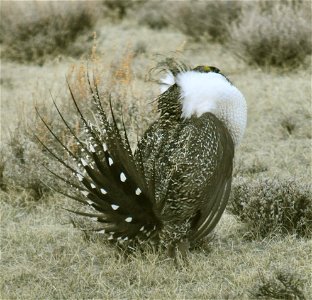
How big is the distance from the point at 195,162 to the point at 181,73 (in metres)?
0.48

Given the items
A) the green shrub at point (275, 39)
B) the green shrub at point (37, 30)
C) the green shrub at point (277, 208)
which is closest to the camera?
the green shrub at point (277, 208)

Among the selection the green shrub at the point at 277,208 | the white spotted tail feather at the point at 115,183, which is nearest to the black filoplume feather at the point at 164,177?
the white spotted tail feather at the point at 115,183

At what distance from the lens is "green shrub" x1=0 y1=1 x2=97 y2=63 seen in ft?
30.2

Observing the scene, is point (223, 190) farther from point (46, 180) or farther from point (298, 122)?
point (298, 122)

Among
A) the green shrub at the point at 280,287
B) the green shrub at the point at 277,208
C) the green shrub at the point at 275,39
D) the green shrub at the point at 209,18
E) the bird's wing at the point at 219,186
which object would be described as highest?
the bird's wing at the point at 219,186

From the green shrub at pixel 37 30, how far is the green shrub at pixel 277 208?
17.6 ft

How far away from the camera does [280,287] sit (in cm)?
336

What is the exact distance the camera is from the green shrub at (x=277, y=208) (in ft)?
13.8

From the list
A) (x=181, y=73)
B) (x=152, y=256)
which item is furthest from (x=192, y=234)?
(x=181, y=73)

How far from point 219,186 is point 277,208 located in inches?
28.8

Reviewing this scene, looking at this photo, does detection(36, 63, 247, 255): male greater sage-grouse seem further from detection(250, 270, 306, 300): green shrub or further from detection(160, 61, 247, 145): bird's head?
detection(250, 270, 306, 300): green shrub

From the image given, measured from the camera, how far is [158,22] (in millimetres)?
10914

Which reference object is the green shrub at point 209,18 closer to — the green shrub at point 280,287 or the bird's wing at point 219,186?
the bird's wing at point 219,186

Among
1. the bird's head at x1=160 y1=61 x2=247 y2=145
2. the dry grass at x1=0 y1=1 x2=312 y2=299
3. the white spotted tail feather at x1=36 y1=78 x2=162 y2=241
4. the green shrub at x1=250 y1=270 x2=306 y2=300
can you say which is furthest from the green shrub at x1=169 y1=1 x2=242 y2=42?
the green shrub at x1=250 y1=270 x2=306 y2=300
